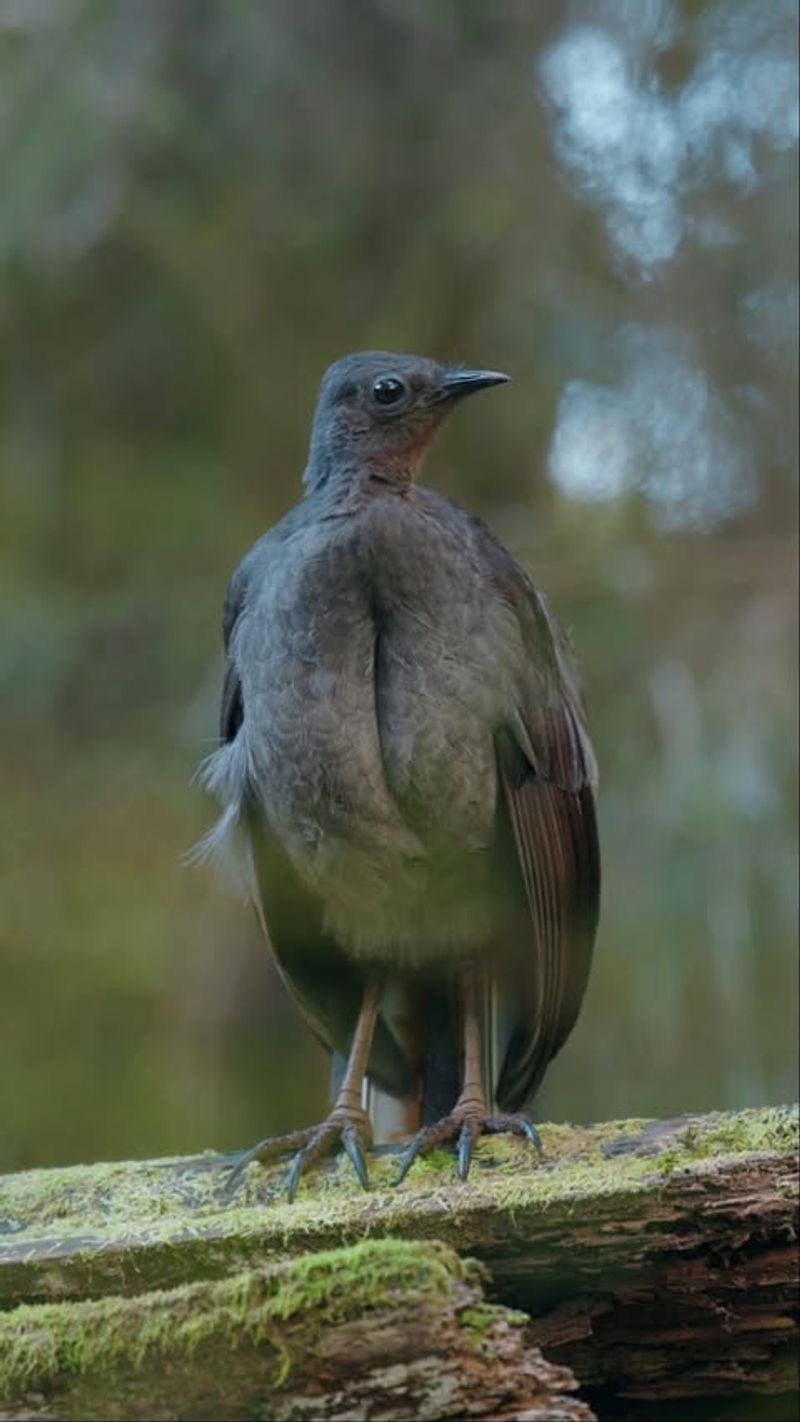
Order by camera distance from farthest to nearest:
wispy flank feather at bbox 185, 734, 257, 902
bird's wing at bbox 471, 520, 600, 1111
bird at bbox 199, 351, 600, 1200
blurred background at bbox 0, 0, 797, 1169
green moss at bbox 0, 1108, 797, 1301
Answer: blurred background at bbox 0, 0, 797, 1169
wispy flank feather at bbox 185, 734, 257, 902
bird's wing at bbox 471, 520, 600, 1111
bird at bbox 199, 351, 600, 1200
green moss at bbox 0, 1108, 797, 1301

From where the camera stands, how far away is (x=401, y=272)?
6.70 metres

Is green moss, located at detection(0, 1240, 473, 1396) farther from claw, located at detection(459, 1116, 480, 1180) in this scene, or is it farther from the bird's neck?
the bird's neck

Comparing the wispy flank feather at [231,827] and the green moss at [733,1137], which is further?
the wispy flank feather at [231,827]

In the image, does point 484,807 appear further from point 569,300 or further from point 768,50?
point 768,50

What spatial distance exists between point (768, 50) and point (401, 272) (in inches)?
58.9

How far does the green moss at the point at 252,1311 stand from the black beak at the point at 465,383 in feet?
8.07

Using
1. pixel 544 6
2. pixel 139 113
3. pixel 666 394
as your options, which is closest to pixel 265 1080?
pixel 666 394

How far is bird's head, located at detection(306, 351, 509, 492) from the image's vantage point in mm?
4453

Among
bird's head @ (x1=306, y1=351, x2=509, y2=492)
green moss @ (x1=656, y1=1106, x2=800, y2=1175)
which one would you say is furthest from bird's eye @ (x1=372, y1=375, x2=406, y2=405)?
green moss @ (x1=656, y1=1106, x2=800, y2=1175)

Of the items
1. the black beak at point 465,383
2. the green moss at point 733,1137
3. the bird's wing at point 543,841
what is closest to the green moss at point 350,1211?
the green moss at point 733,1137

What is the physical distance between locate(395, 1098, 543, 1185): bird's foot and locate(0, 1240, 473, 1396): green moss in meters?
1.09

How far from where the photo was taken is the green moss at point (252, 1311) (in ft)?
7.99

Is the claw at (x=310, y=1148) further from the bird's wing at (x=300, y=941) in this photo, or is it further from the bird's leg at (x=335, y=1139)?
Result: the bird's wing at (x=300, y=941)

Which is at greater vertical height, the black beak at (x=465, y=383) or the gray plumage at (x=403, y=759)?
the black beak at (x=465, y=383)
